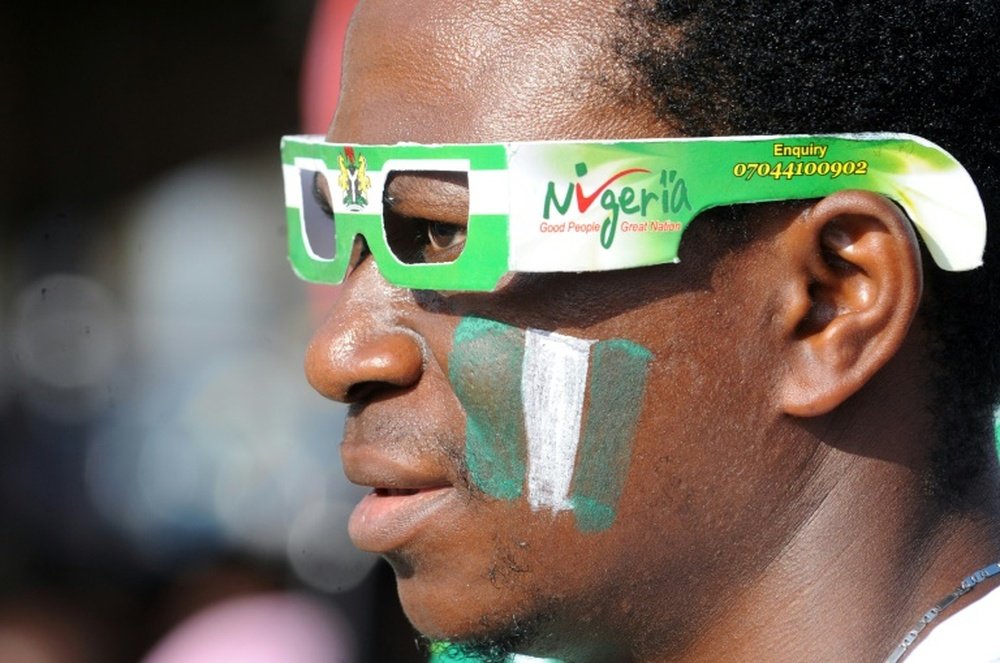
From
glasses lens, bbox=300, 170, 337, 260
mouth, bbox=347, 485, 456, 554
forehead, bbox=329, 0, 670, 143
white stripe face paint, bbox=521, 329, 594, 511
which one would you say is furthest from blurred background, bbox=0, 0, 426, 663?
forehead, bbox=329, 0, 670, 143

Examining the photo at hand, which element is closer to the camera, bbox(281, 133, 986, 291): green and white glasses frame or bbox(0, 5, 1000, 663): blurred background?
bbox(281, 133, 986, 291): green and white glasses frame

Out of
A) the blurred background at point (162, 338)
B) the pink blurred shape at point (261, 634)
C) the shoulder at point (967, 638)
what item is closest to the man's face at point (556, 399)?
the shoulder at point (967, 638)

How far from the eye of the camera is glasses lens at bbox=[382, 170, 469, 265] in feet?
7.21

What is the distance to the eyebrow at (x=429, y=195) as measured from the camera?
2.19 metres

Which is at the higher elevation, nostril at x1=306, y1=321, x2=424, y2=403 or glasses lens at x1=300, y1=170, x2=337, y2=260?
glasses lens at x1=300, y1=170, x2=337, y2=260

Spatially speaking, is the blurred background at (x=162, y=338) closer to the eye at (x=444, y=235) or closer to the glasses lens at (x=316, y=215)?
the glasses lens at (x=316, y=215)

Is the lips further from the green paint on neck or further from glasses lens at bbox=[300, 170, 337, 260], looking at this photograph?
glasses lens at bbox=[300, 170, 337, 260]

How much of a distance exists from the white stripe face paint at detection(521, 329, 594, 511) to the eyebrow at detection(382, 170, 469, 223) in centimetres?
24

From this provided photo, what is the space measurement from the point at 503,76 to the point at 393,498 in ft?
2.50

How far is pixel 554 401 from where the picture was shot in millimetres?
2195

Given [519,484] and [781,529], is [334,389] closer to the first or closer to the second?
[519,484]

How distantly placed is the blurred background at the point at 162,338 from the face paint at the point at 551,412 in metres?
2.67

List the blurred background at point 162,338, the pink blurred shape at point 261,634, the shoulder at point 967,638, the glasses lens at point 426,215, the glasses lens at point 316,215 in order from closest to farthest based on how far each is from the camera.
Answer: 1. the shoulder at point 967,638
2. the glasses lens at point 426,215
3. the glasses lens at point 316,215
4. the pink blurred shape at point 261,634
5. the blurred background at point 162,338

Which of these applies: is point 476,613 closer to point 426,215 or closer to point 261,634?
point 426,215
